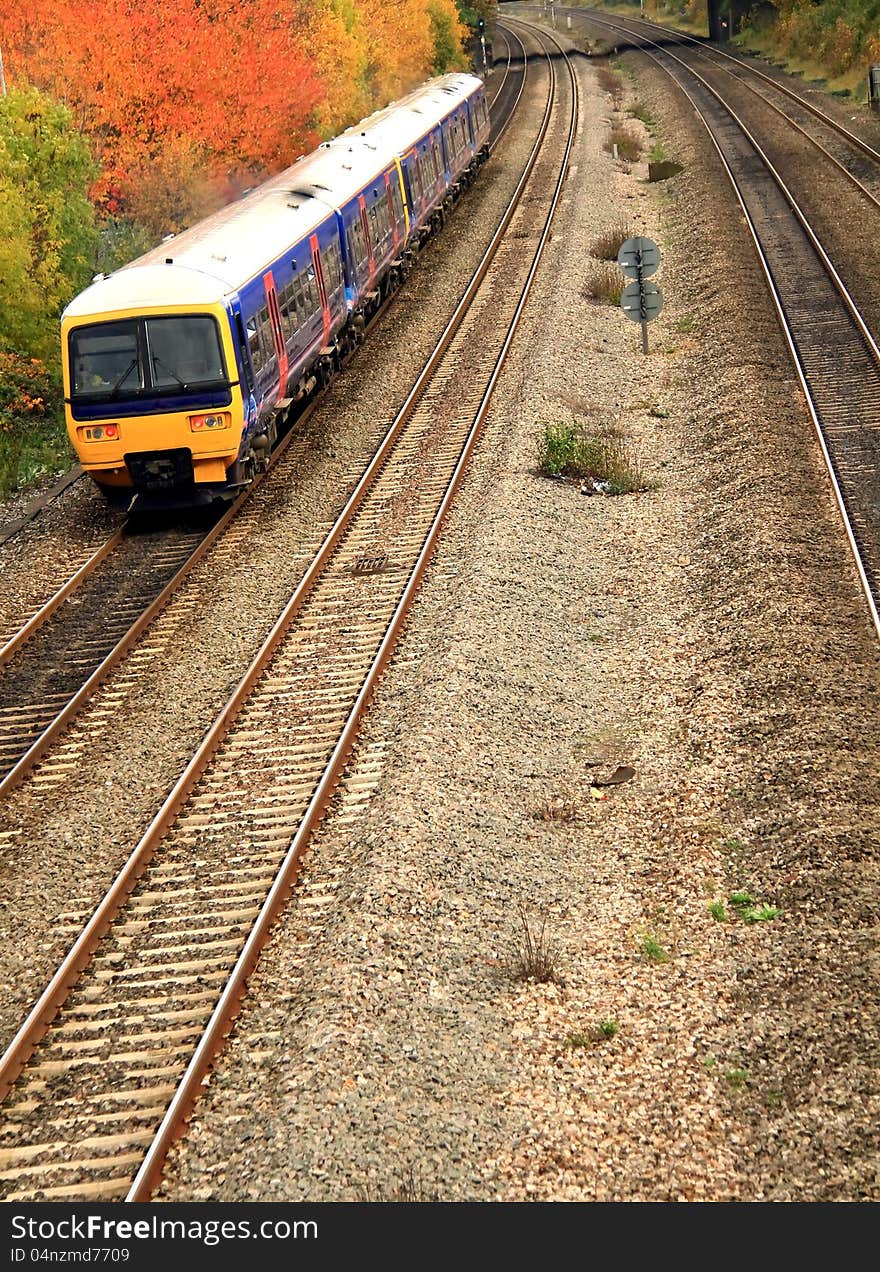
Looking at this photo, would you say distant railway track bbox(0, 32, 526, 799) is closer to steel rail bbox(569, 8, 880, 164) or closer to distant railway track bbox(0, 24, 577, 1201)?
distant railway track bbox(0, 24, 577, 1201)

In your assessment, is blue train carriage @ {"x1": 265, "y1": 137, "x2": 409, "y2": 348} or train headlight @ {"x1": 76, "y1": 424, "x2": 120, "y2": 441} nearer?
train headlight @ {"x1": 76, "y1": 424, "x2": 120, "y2": 441}

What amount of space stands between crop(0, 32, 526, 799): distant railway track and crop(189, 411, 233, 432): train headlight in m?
1.23

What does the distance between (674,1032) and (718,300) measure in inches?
800

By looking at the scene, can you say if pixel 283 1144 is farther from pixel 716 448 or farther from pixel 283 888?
pixel 716 448

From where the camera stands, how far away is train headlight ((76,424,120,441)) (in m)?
16.6

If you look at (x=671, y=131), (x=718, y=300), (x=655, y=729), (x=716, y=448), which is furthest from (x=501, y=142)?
(x=655, y=729)

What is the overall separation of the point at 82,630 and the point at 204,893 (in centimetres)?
538

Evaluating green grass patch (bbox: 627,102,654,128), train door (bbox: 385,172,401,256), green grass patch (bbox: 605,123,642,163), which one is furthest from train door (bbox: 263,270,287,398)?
green grass patch (bbox: 627,102,654,128)

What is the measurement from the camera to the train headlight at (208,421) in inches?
656

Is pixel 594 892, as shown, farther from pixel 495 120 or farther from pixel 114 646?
pixel 495 120

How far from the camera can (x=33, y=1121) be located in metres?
8.10

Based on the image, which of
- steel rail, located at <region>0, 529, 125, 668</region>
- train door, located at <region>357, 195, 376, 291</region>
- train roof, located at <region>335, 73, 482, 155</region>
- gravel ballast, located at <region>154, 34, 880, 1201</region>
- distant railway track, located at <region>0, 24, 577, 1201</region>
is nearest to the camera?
gravel ballast, located at <region>154, 34, 880, 1201</region>

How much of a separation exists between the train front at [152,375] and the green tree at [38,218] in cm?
716

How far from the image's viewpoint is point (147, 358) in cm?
1659
